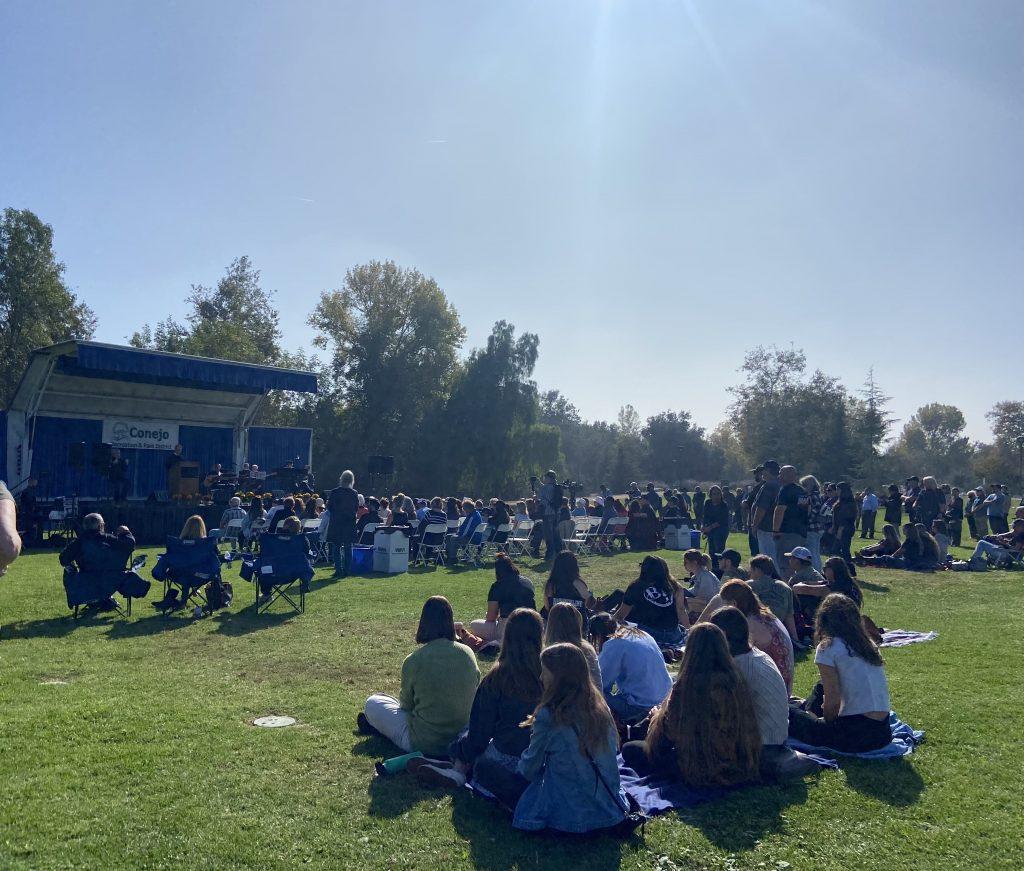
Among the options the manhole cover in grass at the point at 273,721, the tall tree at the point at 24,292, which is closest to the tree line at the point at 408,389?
the tall tree at the point at 24,292

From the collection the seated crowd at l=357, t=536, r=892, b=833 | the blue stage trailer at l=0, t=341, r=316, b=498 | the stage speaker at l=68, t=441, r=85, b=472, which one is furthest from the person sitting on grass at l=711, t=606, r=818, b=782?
the stage speaker at l=68, t=441, r=85, b=472

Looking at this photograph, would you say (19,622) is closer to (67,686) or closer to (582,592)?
(67,686)

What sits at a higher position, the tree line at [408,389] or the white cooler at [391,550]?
the tree line at [408,389]

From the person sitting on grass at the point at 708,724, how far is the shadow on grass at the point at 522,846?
27.1 inches

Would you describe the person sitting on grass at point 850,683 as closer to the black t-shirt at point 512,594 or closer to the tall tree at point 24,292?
the black t-shirt at point 512,594

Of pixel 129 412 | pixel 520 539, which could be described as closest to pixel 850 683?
pixel 520 539

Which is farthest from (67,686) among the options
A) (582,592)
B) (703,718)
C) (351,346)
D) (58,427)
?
(351,346)

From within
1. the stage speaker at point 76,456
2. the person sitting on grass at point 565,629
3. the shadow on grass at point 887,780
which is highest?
the stage speaker at point 76,456

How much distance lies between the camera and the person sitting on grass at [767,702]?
177 inches

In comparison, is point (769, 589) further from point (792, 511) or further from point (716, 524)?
point (716, 524)

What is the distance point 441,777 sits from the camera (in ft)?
14.3

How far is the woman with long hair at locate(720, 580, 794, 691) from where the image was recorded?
565cm

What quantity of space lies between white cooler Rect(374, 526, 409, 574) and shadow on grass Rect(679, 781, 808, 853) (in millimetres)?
10210

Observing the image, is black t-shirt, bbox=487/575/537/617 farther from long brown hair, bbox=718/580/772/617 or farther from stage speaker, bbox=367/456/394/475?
stage speaker, bbox=367/456/394/475
